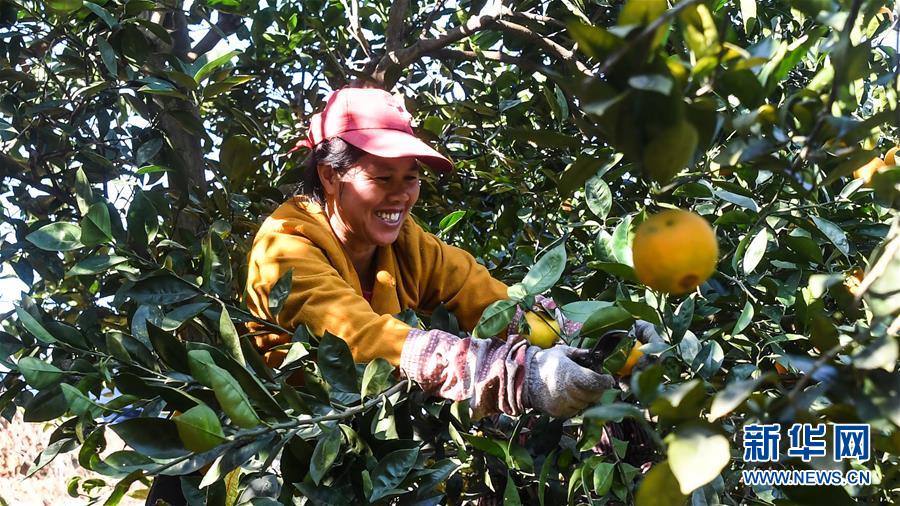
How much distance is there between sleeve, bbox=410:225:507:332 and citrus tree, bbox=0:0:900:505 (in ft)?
0.39

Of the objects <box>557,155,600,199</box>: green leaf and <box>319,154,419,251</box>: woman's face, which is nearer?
<box>557,155,600,199</box>: green leaf

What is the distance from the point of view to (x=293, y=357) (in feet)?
4.30

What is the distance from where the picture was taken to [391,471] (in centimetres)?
122

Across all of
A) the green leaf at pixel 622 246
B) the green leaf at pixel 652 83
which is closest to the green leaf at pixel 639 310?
the green leaf at pixel 622 246

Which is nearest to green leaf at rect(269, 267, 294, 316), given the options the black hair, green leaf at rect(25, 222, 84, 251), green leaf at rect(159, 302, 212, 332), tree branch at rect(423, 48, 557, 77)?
green leaf at rect(159, 302, 212, 332)

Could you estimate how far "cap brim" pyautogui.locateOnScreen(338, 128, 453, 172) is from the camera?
189cm

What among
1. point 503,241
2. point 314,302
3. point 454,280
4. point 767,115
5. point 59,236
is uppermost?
point 767,115

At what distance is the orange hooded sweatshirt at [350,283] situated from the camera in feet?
5.19

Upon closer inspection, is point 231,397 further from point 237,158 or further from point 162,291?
point 237,158

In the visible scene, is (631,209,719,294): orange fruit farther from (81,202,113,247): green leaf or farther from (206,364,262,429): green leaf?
(81,202,113,247): green leaf

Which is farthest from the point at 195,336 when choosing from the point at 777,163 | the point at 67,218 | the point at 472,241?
the point at 777,163

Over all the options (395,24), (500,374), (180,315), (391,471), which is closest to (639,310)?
(500,374)

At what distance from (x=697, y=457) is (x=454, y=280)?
1.52m

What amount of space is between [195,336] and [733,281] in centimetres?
129
